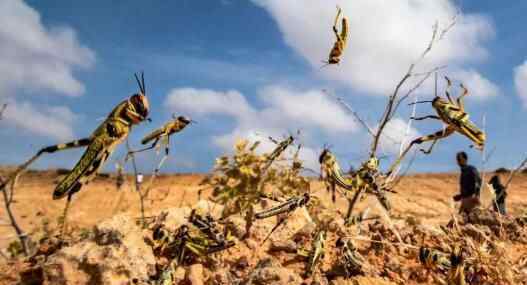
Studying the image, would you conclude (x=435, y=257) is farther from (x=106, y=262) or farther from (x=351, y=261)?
(x=106, y=262)

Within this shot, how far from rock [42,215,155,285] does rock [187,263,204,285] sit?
24 centimetres

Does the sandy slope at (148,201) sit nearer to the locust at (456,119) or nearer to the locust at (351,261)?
the locust at (351,261)

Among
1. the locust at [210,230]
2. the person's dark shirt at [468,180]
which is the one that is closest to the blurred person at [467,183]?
the person's dark shirt at [468,180]

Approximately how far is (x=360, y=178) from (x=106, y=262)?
65.7 inches

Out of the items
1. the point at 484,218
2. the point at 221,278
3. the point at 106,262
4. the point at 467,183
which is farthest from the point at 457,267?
the point at 467,183

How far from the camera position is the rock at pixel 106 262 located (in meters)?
2.93

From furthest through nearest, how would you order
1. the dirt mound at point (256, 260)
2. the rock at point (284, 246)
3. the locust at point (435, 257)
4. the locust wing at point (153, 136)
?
1. the rock at point (284, 246)
2. the dirt mound at point (256, 260)
3. the locust at point (435, 257)
4. the locust wing at point (153, 136)

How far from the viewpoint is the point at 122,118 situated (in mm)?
1683

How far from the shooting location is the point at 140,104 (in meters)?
1.70

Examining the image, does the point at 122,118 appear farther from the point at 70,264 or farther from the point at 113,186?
the point at 113,186

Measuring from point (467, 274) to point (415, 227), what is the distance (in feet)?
2.91

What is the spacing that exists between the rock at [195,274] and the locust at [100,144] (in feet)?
4.89

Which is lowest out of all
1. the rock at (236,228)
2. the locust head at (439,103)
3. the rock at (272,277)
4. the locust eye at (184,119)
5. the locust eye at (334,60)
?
the rock at (272,277)

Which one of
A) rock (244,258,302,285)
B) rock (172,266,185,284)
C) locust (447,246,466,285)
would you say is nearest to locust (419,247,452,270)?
locust (447,246,466,285)
